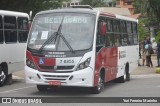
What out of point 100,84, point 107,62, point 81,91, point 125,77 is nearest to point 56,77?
point 100,84

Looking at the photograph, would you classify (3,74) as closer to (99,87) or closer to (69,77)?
(99,87)

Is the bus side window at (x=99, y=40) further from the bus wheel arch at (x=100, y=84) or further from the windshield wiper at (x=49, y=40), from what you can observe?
the windshield wiper at (x=49, y=40)

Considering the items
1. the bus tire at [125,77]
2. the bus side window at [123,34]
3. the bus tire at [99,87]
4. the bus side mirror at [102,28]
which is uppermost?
the bus side mirror at [102,28]

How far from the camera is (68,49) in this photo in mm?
15789

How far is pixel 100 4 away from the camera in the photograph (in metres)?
134

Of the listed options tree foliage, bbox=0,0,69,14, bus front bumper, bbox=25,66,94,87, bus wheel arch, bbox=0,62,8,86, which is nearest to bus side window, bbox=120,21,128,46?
bus wheel arch, bbox=0,62,8,86

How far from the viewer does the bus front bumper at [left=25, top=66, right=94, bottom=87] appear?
15531mm

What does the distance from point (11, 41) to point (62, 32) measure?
451 cm

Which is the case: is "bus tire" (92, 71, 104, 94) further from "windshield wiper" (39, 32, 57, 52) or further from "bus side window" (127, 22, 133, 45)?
"bus side window" (127, 22, 133, 45)

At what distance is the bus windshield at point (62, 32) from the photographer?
16.0m

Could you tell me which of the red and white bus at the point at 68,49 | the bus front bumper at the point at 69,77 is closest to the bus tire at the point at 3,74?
the red and white bus at the point at 68,49

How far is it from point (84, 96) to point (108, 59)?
2.47 m

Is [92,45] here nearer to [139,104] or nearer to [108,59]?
[108,59]

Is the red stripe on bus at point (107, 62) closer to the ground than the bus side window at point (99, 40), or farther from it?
closer to the ground
